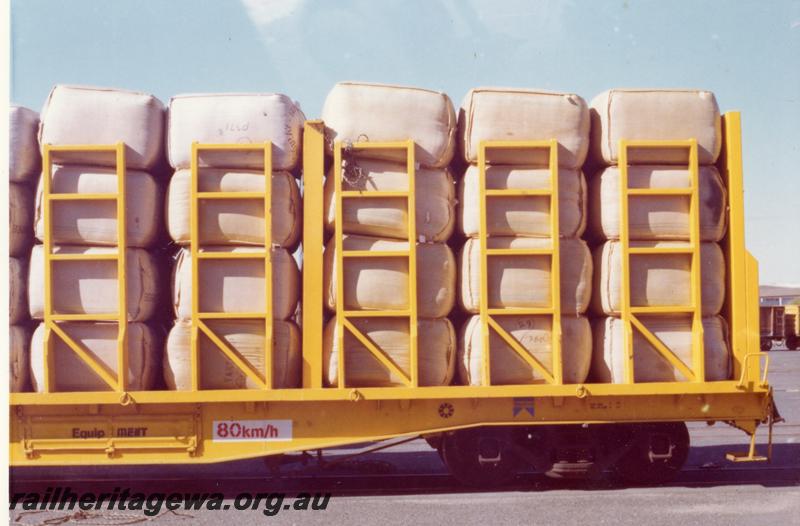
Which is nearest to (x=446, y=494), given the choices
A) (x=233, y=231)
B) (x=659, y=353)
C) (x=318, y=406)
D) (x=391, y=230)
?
(x=318, y=406)

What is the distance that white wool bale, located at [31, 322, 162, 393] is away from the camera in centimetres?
623

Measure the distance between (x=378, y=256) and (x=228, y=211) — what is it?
127 centimetres

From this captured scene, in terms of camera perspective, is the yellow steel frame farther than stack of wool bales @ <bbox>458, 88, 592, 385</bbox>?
No

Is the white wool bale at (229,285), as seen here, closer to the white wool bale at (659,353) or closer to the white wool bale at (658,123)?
the white wool bale at (659,353)

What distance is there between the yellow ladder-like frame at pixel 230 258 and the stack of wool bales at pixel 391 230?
0.50 meters

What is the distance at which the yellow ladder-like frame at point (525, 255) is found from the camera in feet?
20.7

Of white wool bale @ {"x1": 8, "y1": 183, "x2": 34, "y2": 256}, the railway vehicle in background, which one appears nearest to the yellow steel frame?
white wool bale @ {"x1": 8, "y1": 183, "x2": 34, "y2": 256}

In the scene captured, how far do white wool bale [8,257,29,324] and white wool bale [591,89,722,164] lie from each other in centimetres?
496

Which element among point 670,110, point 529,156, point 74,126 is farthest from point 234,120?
point 670,110

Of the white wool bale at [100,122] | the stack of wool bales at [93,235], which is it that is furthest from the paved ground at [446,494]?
the white wool bale at [100,122]

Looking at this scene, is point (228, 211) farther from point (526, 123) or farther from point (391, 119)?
point (526, 123)

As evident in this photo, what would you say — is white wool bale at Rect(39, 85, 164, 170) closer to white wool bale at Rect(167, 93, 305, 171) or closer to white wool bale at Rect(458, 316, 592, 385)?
white wool bale at Rect(167, 93, 305, 171)

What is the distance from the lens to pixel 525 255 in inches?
250

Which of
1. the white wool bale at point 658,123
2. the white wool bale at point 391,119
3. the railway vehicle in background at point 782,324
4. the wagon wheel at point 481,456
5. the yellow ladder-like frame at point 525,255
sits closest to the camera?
the yellow ladder-like frame at point 525,255
